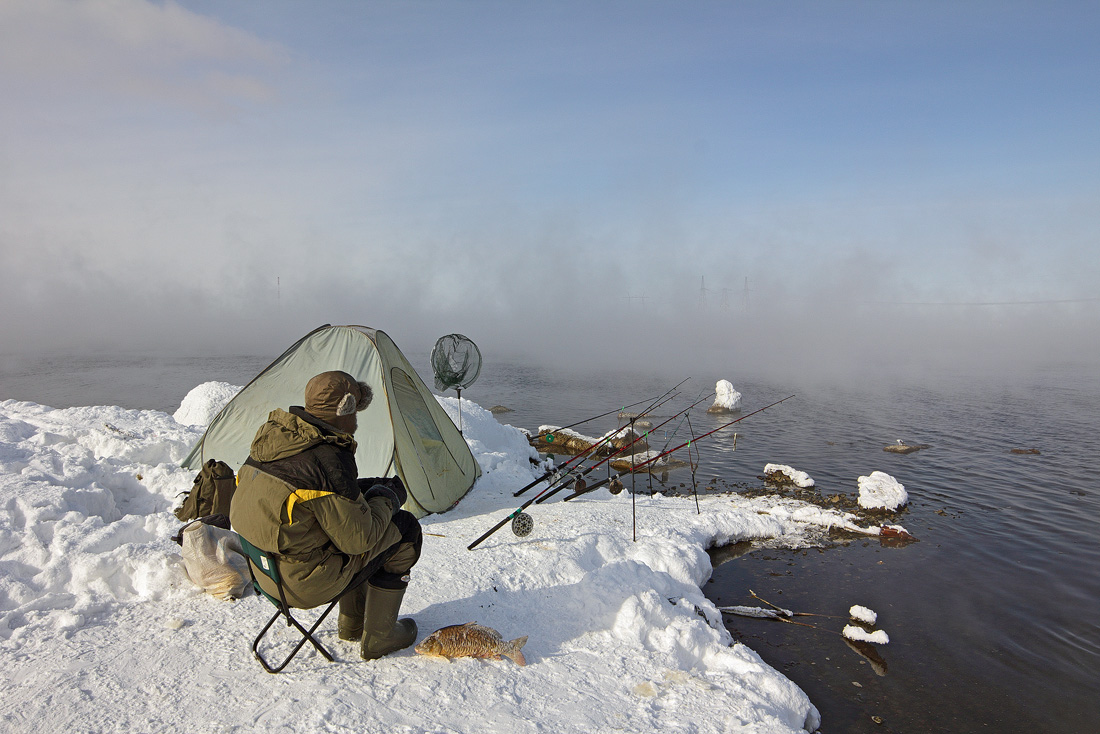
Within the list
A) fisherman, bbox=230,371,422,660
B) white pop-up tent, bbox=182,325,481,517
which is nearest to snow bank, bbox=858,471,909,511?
white pop-up tent, bbox=182,325,481,517

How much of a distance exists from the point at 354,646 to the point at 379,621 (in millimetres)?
412

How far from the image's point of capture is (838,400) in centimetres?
2939

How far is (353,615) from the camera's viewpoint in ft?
14.5

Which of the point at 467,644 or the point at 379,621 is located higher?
the point at 379,621

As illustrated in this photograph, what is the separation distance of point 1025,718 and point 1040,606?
10.4 feet

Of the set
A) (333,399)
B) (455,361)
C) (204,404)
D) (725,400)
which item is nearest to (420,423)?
(455,361)

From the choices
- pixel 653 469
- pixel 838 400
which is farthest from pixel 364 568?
pixel 838 400

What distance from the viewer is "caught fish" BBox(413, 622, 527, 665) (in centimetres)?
439

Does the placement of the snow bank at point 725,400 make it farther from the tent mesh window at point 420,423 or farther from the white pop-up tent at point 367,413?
the white pop-up tent at point 367,413

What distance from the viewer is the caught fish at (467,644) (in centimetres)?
439

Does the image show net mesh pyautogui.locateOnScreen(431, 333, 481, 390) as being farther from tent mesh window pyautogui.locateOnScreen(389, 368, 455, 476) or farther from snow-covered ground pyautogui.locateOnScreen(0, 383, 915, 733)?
snow-covered ground pyautogui.locateOnScreen(0, 383, 915, 733)

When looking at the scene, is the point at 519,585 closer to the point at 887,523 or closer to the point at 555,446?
the point at 887,523

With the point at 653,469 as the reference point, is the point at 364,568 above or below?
above

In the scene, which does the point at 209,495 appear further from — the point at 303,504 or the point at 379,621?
the point at 303,504
